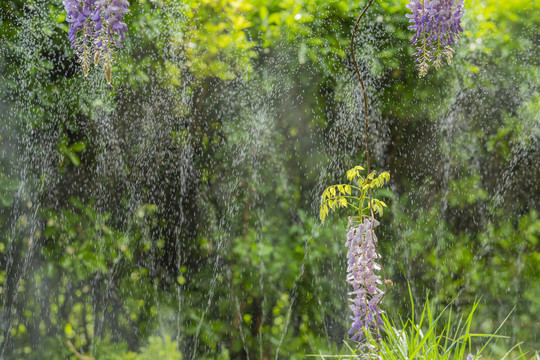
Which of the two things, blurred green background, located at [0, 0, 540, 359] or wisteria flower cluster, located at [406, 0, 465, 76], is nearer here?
wisteria flower cluster, located at [406, 0, 465, 76]

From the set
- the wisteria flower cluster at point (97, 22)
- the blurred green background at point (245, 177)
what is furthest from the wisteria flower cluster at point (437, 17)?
the wisteria flower cluster at point (97, 22)

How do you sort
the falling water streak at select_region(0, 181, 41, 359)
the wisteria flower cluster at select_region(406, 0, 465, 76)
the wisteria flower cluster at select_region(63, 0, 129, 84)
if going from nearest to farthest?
1. the wisteria flower cluster at select_region(63, 0, 129, 84)
2. the wisteria flower cluster at select_region(406, 0, 465, 76)
3. the falling water streak at select_region(0, 181, 41, 359)

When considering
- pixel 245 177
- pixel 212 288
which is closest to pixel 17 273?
pixel 212 288

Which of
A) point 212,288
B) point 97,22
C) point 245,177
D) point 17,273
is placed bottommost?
point 212,288

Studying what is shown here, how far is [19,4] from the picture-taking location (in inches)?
105

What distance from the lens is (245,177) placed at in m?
2.81

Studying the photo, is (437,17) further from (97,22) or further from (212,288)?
(212,288)

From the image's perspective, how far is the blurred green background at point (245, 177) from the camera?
2740mm

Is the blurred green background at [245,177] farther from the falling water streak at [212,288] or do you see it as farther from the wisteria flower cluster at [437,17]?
the wisteria flower cluster at [437,17]

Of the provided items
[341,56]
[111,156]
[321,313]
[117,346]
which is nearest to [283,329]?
[321,313]

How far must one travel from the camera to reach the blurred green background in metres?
2.74

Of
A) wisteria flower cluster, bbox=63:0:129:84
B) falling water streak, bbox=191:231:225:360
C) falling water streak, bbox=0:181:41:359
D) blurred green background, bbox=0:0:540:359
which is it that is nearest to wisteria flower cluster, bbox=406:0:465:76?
blurred green background, bbox=0:0:540:359

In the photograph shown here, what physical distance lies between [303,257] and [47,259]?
4.62ft

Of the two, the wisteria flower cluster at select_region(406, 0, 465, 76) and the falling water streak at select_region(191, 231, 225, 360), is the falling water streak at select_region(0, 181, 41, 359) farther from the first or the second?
the wisteria flower cluster at select_region(406, 0, 465, 76)
